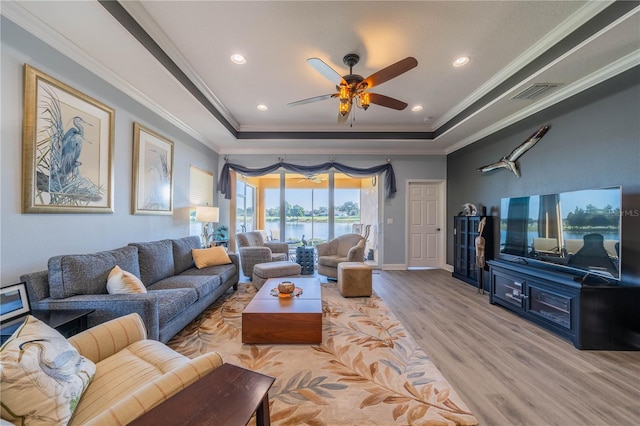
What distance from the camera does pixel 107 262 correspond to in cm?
225

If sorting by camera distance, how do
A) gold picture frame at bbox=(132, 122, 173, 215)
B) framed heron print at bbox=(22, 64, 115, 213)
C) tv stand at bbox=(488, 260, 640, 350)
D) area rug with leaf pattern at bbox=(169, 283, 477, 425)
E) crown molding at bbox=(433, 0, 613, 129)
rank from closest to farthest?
1. area rug with leaf pattern at bbox=(169, 283, 477, 425)
2. framed heron print at bbox=(22, 64, 115, 213)
3. crown molding at bbox=(433, 0, 613, 129)
4. tv stand at bbox=(488, 260, 640, 350)
5. gold picture frame at bbox=(132, 122, 173, 215)

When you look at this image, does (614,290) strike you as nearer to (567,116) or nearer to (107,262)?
(567,116)

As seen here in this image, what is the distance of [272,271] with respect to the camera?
3.84 meters

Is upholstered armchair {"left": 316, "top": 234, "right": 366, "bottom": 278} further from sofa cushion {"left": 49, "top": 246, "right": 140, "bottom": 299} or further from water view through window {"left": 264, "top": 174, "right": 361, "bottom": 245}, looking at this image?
sofa cushion {"left": 49, "top": 246, "right": 140, "bottom": 299}

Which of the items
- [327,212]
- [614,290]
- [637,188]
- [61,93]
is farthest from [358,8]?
[327,212]

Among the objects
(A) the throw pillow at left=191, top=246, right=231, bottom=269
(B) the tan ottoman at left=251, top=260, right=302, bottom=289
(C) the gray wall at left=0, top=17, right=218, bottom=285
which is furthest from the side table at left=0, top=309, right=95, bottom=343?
(B) the tan ottoman at left=251, top=260, right=302, bottom=289

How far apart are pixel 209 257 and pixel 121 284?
1.53 m

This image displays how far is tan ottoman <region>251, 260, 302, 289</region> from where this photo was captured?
382cm

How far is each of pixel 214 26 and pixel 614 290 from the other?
4.47m

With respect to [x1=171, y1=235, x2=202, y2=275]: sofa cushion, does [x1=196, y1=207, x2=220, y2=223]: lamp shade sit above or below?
above

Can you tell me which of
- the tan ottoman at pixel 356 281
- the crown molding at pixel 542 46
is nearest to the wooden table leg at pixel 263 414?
the tan ottoman at pixel 356 281

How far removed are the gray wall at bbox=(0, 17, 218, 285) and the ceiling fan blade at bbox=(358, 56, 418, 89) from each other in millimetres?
2739

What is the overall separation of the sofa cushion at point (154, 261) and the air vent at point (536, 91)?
4.86 m

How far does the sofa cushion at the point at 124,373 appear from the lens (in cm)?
105
